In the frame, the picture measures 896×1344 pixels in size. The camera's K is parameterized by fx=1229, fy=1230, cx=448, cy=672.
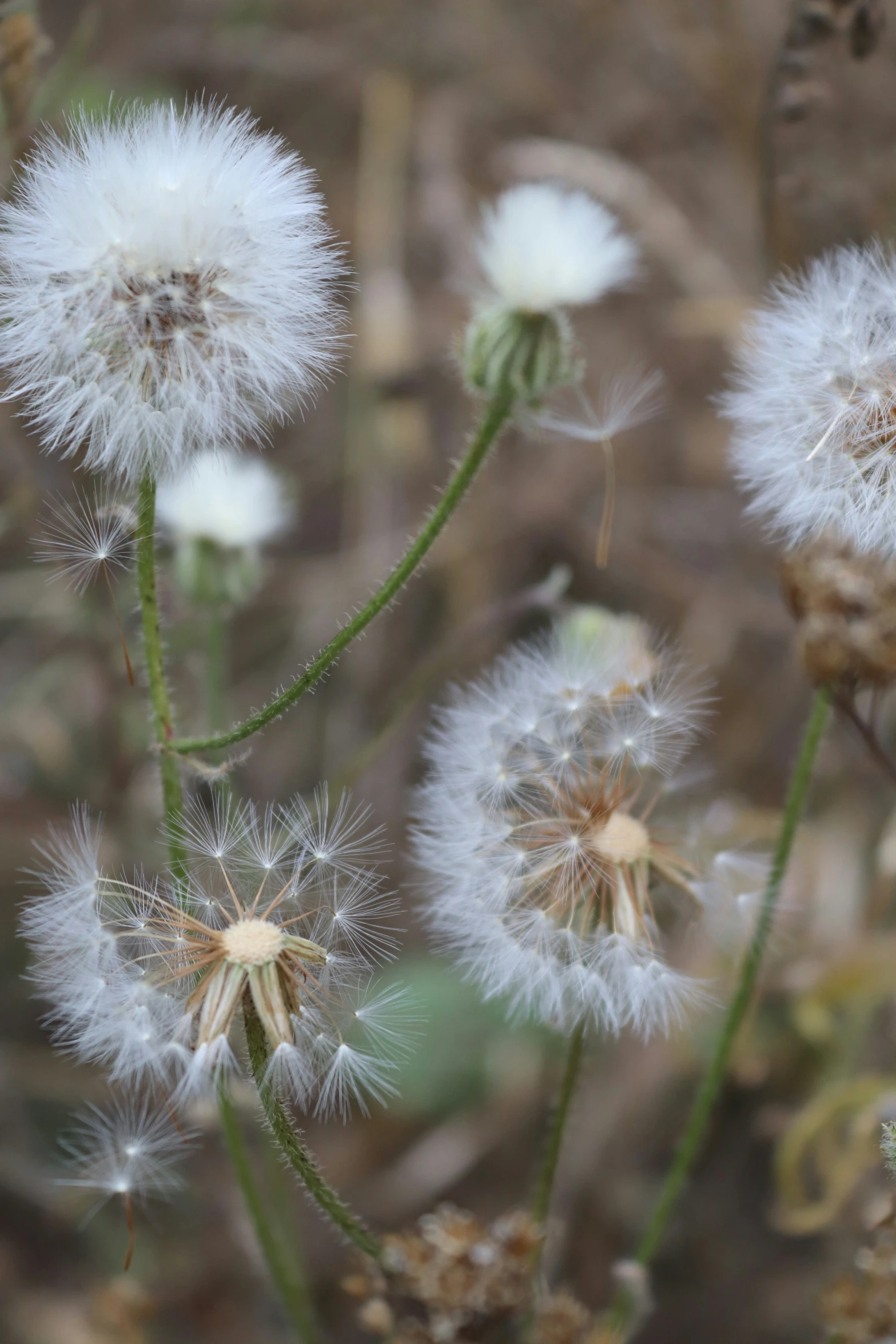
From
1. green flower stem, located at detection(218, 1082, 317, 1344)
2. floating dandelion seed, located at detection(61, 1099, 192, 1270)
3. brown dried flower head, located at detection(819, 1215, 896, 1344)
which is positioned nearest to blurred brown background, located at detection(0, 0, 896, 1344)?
green flower stem, located at detection(218, 1082, 317, 1344)

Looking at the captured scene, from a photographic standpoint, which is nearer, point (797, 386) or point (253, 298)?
point (253, 298)

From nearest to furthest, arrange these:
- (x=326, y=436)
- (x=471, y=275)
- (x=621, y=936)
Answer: (x=621, y=936)
(x=471, y=275)
(x=326, y=436)

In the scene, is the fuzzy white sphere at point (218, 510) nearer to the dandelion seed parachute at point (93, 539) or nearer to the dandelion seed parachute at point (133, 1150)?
the dandelion seed parachute at point (93, 539)

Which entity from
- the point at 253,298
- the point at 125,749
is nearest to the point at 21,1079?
Answer: the point at 125,749

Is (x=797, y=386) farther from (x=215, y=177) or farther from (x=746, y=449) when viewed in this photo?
(x=215, y=177)

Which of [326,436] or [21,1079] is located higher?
[326,436]

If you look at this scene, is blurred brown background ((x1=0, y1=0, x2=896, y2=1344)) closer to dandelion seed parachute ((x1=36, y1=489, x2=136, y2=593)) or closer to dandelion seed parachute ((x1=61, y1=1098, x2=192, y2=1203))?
dandelion seed parachute ((x1=61, y1=1098, x2=192, y2=1203))
